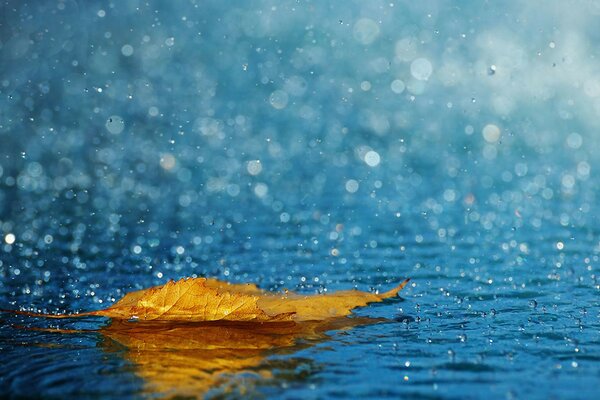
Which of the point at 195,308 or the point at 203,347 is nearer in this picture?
the point at 203,347

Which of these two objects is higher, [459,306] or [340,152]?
[340,152]

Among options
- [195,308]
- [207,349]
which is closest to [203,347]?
[207,349]

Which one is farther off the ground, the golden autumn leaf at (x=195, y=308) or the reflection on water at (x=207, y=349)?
the golden autumn leaf at (x=195, y=308)

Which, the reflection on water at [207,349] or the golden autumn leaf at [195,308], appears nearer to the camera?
the reflection on water at [207,349]

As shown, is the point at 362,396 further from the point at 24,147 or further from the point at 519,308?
the point at 24,147

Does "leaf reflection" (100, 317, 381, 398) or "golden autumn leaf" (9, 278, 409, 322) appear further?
"golden autumn leaf" (9, 278, 409, 322)

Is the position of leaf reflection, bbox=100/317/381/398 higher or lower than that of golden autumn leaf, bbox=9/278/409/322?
lower

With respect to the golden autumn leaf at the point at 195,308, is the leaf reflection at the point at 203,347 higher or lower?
lower

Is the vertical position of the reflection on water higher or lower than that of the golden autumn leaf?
lower

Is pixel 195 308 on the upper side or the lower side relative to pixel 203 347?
upper

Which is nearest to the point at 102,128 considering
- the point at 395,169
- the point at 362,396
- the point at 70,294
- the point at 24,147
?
the point at 24,147

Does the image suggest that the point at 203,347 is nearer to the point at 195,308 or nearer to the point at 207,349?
the point at 207,349
